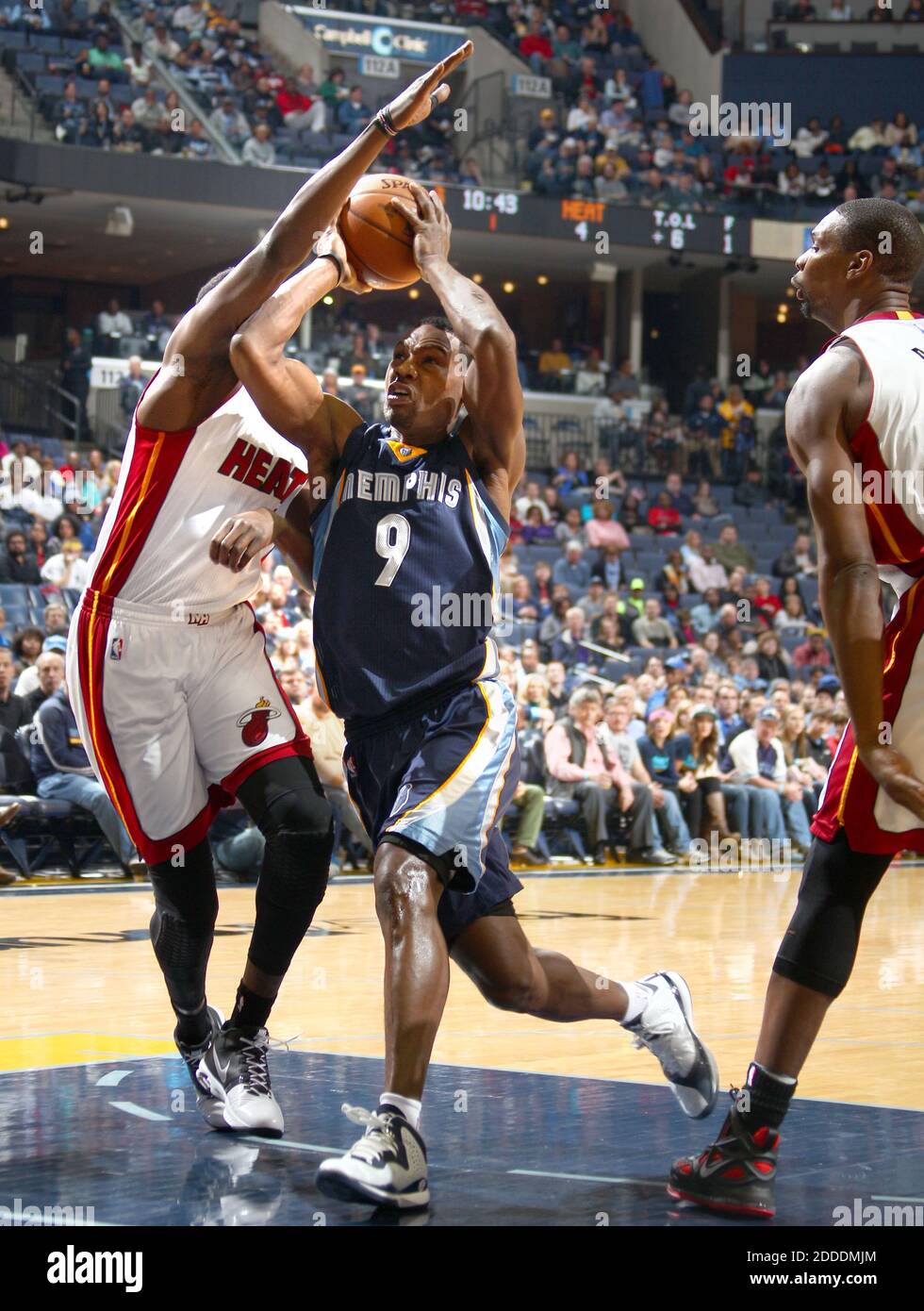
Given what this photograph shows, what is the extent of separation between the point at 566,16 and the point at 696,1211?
81.7 ft

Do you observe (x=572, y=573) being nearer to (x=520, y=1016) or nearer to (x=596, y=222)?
(x=596, y=222)

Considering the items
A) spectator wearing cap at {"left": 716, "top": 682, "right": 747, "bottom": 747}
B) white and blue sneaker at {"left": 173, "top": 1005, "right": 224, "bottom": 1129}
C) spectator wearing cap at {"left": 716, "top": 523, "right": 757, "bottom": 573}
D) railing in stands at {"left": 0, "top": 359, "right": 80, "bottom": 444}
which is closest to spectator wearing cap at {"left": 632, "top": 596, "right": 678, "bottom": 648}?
spectator wearing cap at {"left": 716, "top": 682, "right": 747, "bottom": 747}

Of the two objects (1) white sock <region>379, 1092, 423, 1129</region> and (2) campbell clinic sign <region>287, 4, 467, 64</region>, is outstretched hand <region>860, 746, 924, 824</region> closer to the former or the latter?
(1) white sock <region>379, 1092, 423, 1129</region>

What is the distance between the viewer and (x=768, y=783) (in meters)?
13.4

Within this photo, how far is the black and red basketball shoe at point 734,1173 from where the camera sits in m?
3.29

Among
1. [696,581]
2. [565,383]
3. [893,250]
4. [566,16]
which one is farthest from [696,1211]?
[566,16]

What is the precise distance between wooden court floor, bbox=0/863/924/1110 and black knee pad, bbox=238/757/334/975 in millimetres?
1006

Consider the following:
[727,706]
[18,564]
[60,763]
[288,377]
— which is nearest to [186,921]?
[288,377]

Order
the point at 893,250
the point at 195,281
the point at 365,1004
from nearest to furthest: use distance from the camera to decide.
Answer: the point at 893,250 → the point at 365,1004 → the point at 195,281

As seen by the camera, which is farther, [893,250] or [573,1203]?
[893,250]

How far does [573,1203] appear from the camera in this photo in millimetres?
3295

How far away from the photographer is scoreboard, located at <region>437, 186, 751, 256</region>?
68.3 ft

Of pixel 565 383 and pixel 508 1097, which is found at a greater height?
pixel 565 383

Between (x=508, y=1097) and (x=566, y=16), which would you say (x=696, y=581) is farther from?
(x=508, y=1097)
